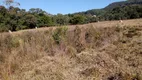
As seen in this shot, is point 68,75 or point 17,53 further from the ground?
point 17,53

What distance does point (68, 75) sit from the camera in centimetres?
400

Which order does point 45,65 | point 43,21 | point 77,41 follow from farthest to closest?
point 43,21, point 77,41, point 45,65

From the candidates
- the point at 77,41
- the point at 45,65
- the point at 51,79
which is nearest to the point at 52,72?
the point at 51,79

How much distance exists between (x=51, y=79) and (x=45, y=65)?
91 cm

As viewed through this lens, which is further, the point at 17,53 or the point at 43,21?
the point at 43,21

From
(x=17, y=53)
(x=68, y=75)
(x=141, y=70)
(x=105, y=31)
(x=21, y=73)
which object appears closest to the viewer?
(x=141, y=70)

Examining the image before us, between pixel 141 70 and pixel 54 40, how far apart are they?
3818 millimetres

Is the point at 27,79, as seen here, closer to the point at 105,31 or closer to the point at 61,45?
the point at 61,45

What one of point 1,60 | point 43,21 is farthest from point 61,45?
point 43,21

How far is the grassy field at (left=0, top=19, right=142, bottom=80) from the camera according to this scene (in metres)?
3.95

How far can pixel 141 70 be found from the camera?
146 inches

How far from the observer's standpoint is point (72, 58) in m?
5.27

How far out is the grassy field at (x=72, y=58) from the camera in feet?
13.0

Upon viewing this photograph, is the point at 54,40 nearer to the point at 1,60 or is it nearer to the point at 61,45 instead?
the point at 61,45
